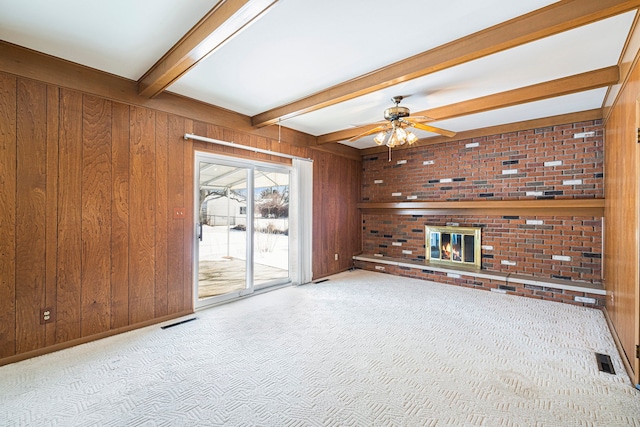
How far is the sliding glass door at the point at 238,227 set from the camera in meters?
3.78

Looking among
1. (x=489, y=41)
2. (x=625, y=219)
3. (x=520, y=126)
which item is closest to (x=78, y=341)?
(x=489, y=41)

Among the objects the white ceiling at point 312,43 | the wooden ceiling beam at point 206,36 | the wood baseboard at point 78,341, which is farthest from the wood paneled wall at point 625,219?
the wood baseboard at point 78,341

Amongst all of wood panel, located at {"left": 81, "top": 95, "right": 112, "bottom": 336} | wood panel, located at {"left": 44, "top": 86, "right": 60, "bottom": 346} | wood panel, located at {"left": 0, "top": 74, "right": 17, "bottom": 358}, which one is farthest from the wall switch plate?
wood panel, located at {"left": 0, "top": 74, "right": 17, "bottom": 358}

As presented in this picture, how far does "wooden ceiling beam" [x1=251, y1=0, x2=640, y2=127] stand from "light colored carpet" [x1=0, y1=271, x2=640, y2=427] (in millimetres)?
2477

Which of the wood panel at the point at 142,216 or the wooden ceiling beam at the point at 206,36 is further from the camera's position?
the wood panel at the point at 142,216

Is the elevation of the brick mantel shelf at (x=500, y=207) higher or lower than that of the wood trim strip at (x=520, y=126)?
lower

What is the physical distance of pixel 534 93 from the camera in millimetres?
3094

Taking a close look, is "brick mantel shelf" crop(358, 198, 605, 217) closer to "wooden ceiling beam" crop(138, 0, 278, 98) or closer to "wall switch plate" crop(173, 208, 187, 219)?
"wall switch plate" crop(173, 208, 187, 219)

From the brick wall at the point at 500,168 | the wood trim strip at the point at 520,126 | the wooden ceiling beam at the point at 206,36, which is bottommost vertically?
the brick wall at the point at 500,168

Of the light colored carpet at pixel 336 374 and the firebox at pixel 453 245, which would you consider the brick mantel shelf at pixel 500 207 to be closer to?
the firebox at pixel 453 245

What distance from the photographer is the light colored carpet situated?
1.80 metres

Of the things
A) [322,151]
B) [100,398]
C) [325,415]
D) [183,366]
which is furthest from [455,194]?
[100,398]

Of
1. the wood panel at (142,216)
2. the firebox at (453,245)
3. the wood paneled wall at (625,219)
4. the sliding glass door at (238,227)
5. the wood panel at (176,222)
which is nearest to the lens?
the wood paneled wall at (625,219)

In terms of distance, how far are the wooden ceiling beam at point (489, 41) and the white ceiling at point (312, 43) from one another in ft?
0.20
